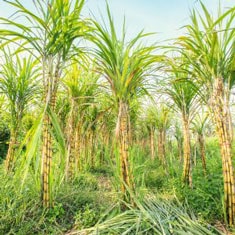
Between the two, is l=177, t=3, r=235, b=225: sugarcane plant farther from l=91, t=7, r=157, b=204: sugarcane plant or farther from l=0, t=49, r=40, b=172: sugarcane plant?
l=0, t=49, r=40, b=172: sugarcane plant

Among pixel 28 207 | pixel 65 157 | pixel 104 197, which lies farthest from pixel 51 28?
pixel 104 197

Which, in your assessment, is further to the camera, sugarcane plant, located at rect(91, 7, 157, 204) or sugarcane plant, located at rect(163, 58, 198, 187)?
sugarcane plant, located at rect(163, 58, 198, 187)

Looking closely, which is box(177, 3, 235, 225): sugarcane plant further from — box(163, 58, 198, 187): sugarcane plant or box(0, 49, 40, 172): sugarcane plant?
box(0, 49, 40, 172): sugarcane plant

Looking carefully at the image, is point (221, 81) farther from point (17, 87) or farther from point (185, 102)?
point (17, 87)

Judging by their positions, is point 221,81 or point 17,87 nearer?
point 221,81

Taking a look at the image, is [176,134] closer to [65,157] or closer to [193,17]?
[193,17]

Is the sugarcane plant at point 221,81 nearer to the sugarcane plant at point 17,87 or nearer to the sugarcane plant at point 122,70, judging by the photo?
the sugarcane plant at point 122,70

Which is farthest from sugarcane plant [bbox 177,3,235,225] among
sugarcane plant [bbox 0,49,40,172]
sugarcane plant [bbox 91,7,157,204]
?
sugarcane plant [bbox 0,49,40,172]

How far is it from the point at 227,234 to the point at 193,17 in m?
1.64

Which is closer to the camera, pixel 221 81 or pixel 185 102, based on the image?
pixel 221 81

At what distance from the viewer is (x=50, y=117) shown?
5.25 feet

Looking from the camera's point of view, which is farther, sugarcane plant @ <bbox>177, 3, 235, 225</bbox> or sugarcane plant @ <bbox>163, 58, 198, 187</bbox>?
sugarcane plant @ <bbox>163, 58, 198, 187</bbox>

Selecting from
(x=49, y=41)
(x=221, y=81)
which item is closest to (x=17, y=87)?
(x=49, y=41)

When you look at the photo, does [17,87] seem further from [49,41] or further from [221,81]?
[221,81]
